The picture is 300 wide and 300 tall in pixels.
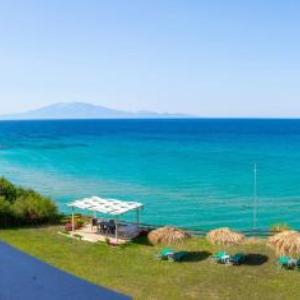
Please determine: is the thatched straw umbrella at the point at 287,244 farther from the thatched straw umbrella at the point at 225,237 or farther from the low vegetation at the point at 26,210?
the low vegetation at the point at 26,210

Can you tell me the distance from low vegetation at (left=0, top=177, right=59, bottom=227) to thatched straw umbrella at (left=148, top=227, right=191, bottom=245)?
276 inches

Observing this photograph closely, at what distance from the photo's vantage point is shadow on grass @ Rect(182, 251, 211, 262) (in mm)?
19156

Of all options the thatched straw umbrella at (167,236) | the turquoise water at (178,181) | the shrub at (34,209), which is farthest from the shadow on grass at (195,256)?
the turquoise water at (178,181)

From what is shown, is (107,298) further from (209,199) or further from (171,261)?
(209,199)

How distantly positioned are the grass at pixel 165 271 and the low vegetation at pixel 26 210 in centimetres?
228

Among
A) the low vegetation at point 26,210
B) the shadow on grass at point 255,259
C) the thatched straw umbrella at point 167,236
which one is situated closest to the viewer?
the shadow on grass at point 255,259

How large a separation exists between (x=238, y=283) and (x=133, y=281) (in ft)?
12.3

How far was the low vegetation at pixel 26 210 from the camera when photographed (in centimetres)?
2447

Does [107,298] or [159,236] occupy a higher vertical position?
[107,298]

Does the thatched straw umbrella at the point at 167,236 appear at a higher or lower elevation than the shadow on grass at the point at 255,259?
higher

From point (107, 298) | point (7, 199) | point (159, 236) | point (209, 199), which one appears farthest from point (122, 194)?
point (107, 298)

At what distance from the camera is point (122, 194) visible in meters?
43.0

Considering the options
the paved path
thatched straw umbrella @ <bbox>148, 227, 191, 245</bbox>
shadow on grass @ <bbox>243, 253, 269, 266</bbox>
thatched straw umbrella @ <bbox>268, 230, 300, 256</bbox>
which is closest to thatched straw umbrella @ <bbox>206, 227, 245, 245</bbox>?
thatched straw umbrella @ <bbox>148, 227, 191, 245</bbox>

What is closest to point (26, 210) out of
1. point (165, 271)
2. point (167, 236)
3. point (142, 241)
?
point (142, 241)
